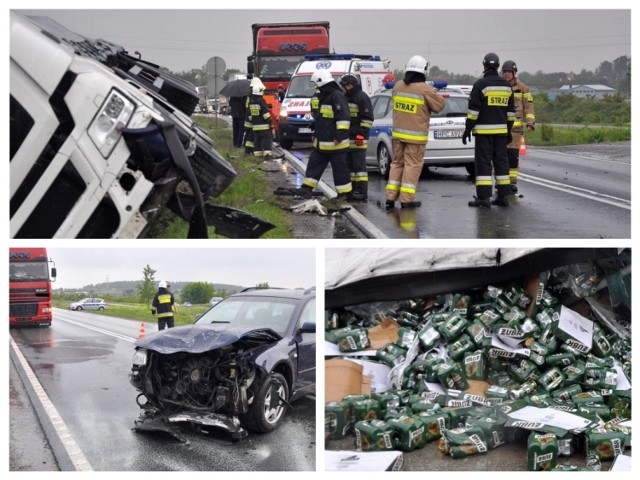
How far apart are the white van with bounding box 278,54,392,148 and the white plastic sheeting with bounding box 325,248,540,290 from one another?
1021 centimetres

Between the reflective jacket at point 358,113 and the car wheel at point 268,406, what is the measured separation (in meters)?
4.57

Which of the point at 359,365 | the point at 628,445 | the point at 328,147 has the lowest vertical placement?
the point at 628,445

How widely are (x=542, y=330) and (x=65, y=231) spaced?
376cm

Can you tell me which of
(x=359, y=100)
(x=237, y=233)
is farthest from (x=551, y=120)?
(x=237, y=233)

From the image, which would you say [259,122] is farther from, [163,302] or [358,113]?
[163,302]

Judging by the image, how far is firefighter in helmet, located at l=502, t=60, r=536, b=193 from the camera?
36.2ft

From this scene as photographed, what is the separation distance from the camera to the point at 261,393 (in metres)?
6.24

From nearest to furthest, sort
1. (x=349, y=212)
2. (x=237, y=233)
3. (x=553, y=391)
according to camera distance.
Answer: (x=553, y=391) → (x=237, y=233) → (x=349, y=212)

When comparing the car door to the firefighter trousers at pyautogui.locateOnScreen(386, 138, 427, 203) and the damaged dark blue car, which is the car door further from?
the firefighter trousers at pyautogui.locateOnScreen(386, 138, 427, 203)

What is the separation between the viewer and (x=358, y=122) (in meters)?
10.3

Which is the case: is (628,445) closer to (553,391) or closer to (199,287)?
(553,391)

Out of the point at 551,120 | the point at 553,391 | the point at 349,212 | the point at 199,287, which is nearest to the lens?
the point at 553,391

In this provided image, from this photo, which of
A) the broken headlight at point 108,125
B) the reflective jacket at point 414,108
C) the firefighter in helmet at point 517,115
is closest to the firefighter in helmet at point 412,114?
the reflective jacket at point 414,108

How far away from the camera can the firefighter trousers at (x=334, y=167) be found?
9.87 metres
